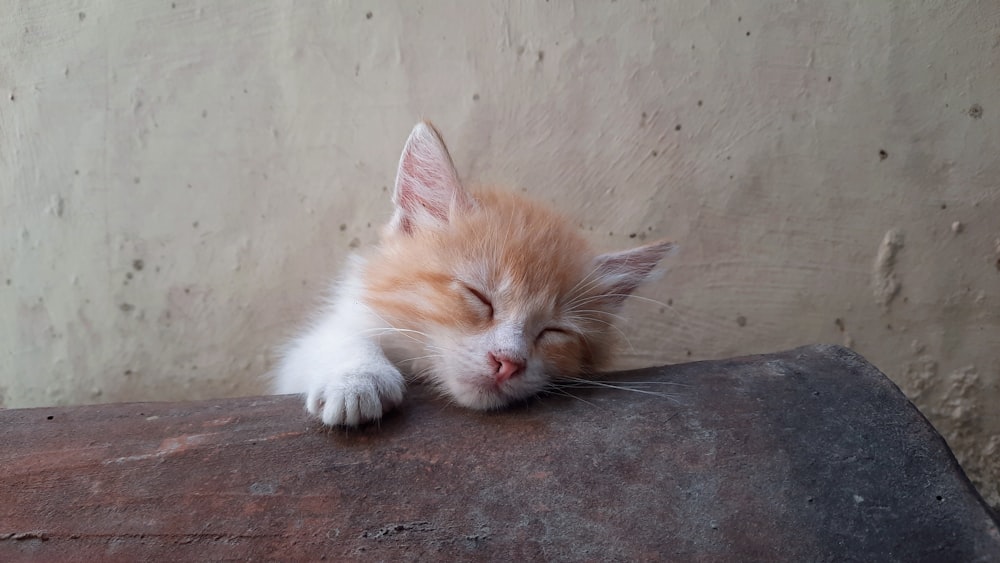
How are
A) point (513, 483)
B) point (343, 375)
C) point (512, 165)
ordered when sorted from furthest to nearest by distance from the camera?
point (512, 165)
point (343, 375)
point (513, 483)

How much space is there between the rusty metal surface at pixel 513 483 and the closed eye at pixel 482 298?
236 mm

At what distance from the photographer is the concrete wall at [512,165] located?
1.80m

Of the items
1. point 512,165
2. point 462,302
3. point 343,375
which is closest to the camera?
point 343,375

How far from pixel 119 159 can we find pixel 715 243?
1794 millimetres

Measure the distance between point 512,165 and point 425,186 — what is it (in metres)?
0.50

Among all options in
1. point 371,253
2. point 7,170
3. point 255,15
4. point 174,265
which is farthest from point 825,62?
point 7,170

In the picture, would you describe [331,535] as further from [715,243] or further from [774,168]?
[774,168]

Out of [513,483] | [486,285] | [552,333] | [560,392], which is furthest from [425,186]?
[513,483]

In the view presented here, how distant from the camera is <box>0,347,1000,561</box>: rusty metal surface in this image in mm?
901

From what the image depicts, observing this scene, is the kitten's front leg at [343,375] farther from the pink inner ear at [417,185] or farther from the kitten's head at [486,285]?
the pink inner ear at [417,185]

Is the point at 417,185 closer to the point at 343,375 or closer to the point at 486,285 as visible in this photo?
the point at 486,285

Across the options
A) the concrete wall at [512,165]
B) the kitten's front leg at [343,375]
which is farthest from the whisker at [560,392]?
the concrete wall at [512,165]

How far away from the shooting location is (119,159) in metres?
1.88

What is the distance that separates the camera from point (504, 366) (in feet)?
3.88
